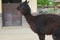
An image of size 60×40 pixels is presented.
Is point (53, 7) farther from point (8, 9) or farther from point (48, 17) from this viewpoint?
point (48, 17)

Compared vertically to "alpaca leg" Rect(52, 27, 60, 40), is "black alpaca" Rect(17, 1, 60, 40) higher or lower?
higher

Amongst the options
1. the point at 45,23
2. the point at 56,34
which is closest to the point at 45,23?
the point at 45,23

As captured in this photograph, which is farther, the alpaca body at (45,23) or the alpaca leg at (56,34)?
the alpaca body at (45,23)

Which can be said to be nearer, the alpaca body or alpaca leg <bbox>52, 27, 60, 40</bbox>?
alpaca leg <bbox>52, 27, 60, 40</bbox>

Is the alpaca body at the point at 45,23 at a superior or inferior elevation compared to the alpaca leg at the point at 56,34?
superior

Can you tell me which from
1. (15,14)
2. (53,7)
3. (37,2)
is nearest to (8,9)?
(15,14)

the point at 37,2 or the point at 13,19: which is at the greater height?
the point at 37,2

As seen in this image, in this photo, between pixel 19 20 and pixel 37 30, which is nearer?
pixel 37 30

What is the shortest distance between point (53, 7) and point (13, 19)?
2.77m

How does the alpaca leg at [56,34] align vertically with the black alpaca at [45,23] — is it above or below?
below

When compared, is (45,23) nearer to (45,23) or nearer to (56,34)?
(45,23)

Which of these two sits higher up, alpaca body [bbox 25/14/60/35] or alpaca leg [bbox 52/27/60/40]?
alpaca body [bbox 25/14/60/35]

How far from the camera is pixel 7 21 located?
16.2m

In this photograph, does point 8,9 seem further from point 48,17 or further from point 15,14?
A: point 48,17
